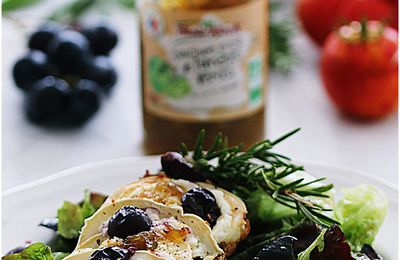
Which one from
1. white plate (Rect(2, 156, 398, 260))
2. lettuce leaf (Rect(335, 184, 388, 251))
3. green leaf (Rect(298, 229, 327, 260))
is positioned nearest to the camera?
green leaf (Rect(298, 229, 327, 260))

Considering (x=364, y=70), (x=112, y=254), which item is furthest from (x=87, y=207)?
(x=364, y=70)

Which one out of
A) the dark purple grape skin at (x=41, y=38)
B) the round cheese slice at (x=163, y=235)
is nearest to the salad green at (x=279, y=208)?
the round cheese slice at (x=163, y=235)

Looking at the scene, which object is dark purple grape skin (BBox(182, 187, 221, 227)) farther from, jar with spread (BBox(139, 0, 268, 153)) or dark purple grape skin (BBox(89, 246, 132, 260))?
jar with spread (BBox(139, 0, 268, 153))

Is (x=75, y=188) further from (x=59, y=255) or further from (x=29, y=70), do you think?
(x=29, y=70)

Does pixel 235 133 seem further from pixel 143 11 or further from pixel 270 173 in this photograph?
pixel 270 173

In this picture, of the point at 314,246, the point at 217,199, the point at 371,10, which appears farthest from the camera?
the point at 371,10

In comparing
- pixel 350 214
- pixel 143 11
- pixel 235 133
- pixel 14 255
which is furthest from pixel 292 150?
pixel 14 255

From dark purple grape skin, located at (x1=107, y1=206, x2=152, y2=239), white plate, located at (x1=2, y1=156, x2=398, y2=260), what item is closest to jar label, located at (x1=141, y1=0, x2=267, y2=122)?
white plate, located at (x1=2, y1=156, x2=398, y2=260)
